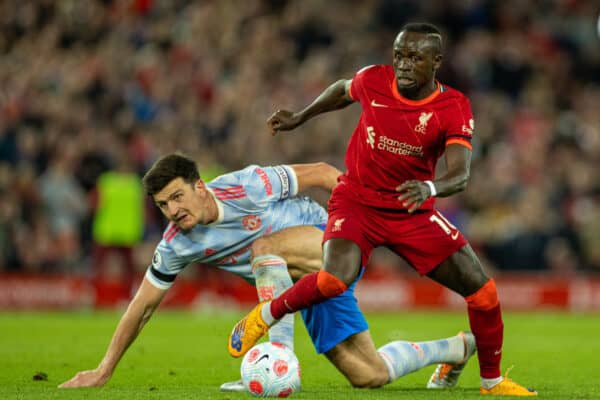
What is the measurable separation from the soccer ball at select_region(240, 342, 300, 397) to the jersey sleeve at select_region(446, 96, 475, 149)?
165 centimetres

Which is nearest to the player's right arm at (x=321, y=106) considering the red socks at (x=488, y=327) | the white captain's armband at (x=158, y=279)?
the white captain's armband at (x=158, y=279)

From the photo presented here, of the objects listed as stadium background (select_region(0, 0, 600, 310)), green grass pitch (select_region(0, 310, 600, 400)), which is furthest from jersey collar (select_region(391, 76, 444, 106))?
stadium background (select_region(0, 0, 600, 310))

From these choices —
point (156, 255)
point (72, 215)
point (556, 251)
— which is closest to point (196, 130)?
point (72, 215)

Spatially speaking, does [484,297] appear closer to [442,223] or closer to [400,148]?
[442,223]

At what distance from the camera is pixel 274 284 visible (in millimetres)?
7039

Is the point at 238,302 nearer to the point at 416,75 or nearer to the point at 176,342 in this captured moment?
the point at 176,342

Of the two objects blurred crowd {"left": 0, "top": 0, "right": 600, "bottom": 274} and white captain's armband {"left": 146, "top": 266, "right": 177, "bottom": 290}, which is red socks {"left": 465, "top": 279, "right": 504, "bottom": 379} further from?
blurred crowd {"left": 0, "top": 0, "right": 600, "bottom": 274}

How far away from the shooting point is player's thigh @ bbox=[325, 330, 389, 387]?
23.8 ft

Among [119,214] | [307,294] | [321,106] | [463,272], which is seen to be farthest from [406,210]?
[119,214]

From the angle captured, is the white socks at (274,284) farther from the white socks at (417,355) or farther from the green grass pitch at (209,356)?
the white socks at (417,355)

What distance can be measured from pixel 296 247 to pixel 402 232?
0.88 metres

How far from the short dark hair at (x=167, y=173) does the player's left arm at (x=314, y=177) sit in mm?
872

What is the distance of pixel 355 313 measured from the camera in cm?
739

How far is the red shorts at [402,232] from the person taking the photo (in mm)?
6777
